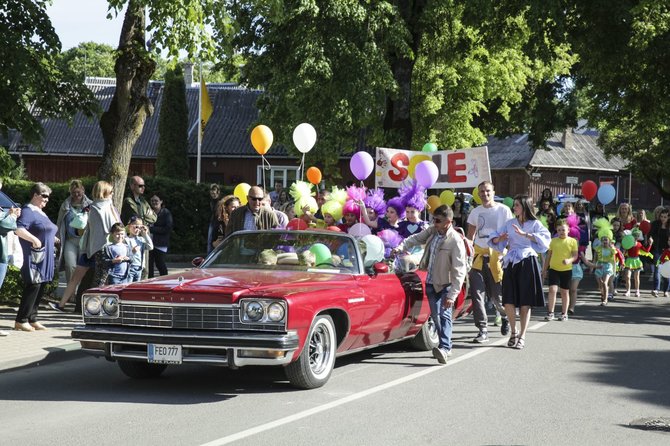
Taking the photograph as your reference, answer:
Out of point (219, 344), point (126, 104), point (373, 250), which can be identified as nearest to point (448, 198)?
point (126, 104)

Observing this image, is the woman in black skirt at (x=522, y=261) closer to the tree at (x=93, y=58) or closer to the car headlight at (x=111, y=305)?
the car headlight at (x=111, y=305)

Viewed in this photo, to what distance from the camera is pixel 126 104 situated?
1534 cm

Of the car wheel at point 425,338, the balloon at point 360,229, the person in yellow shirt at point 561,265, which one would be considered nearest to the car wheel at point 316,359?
the car wheel at point 425,338

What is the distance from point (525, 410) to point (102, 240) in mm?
7517

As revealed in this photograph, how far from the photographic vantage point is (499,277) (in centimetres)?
1306

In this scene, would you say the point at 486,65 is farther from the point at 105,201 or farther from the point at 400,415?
the point at 400,415

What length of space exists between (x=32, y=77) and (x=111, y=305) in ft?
26.8

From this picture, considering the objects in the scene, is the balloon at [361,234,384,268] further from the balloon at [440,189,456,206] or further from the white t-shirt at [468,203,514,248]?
the balloon at [440,189,456,206]

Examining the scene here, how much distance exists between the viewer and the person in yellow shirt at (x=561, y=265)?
15.6m

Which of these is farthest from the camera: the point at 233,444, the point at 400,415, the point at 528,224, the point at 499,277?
the point at 499,277

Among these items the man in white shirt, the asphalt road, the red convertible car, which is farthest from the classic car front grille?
the man in white shirt

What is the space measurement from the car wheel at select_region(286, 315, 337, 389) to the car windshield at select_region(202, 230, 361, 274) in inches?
38.6

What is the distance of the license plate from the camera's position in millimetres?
8367

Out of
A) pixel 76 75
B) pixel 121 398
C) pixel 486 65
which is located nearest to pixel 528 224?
pixel 121 398
